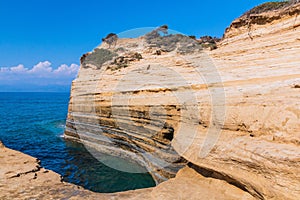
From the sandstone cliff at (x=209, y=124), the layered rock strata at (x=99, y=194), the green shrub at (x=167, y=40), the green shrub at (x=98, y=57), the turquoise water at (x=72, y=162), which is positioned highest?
the green shrub at (x=167, y=40)

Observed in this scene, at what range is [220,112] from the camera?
789 cm

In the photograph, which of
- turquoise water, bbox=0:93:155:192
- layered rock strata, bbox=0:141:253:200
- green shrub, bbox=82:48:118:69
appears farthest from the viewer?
green shrub, bbox=82:48:118:69

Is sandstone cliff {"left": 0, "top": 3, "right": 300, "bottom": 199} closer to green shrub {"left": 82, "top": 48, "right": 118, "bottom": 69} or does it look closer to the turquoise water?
the turquoise water

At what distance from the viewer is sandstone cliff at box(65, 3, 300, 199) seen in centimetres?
560

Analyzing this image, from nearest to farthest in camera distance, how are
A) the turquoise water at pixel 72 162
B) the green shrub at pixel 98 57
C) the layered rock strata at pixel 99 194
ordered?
the layered rock strata at pixel 99 194 → the turquoise water at pixel 72 162 → the green shrub at pixel 98 57

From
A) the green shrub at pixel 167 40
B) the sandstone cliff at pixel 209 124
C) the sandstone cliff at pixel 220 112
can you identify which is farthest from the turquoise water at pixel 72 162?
the green shrub at pixel 167 40

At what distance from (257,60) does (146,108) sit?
5789mm

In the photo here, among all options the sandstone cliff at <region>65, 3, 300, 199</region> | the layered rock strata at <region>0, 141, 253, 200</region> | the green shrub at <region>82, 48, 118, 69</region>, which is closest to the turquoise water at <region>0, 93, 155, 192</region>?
the sandstone cliff at <region>65, 3, 300, 199</region>

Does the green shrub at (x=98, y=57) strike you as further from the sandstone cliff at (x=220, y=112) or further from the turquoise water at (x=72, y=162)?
the sandstone cliff at (x=220, y=112)

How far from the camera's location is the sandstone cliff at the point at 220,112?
5602mm

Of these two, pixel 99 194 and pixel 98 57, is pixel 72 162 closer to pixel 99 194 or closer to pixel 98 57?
pixel 99 194

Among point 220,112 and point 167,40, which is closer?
point 220,112

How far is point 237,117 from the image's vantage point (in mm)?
7207

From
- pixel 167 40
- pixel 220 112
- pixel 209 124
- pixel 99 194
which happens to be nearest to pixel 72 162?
pixel 99 194
